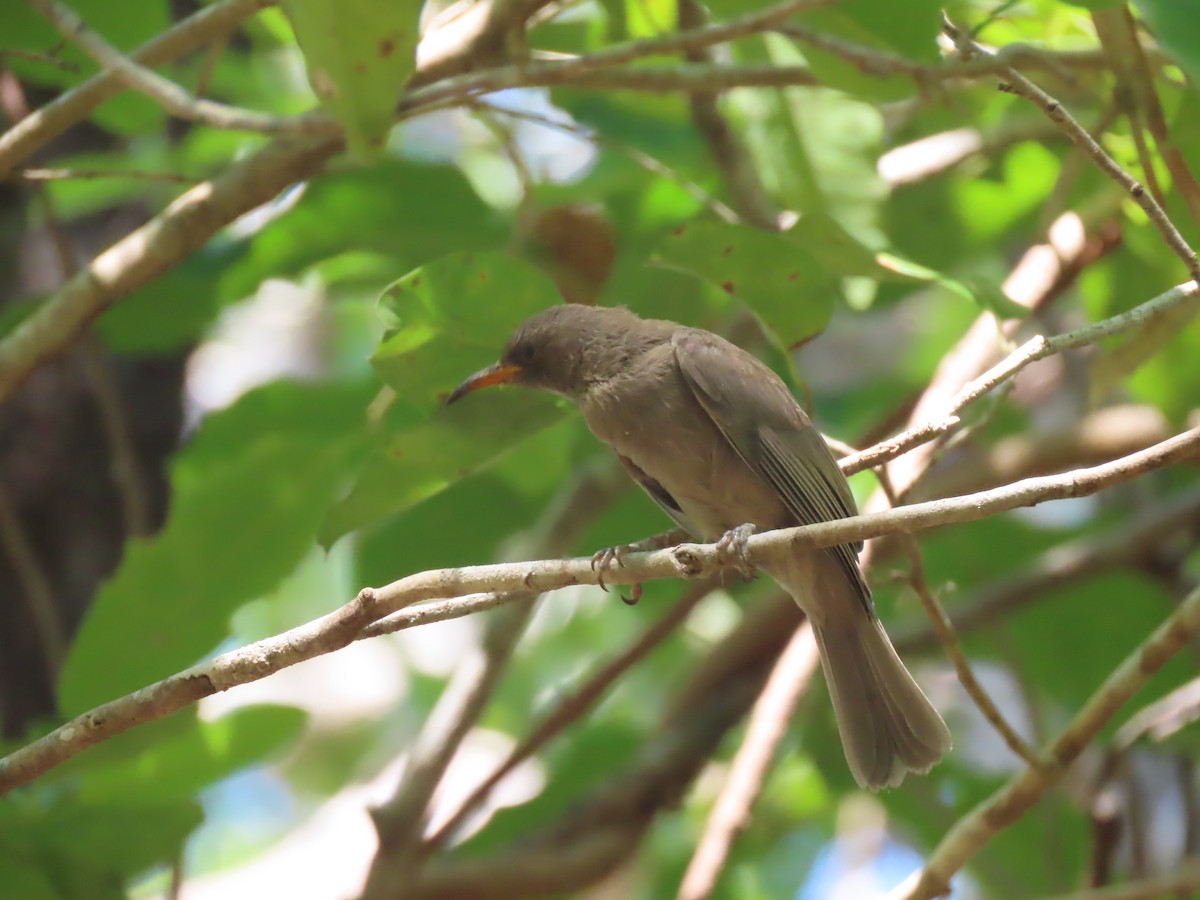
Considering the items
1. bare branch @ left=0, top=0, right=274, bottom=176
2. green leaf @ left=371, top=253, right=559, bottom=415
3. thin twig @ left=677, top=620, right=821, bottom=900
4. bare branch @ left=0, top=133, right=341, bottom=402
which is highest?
bare branch @ left=0, top=0, right=274, bottom=176

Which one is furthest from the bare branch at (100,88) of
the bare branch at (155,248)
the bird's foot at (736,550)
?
the bird's foot at (736,550)

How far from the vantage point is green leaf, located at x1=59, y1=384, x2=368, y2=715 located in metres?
2.95

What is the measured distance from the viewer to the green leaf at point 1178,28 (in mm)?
2289

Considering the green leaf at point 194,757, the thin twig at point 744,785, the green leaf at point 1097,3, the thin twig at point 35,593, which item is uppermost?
the green leaf at point 1097,3

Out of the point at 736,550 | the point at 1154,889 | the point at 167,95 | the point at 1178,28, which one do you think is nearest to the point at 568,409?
the point at 736,550

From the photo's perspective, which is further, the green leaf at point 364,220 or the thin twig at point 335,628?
the green leaf at point 364,220

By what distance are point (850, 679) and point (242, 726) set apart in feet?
5.11

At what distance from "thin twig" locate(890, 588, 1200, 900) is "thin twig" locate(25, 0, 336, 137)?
2112 mm

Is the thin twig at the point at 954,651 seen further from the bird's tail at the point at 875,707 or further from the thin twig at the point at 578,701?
the thin twig at the point at 578,701

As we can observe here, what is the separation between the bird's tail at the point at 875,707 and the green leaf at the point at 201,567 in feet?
4.55

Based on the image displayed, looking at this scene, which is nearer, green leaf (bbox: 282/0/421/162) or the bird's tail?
green leaf (bbox: 282/0/421/162)

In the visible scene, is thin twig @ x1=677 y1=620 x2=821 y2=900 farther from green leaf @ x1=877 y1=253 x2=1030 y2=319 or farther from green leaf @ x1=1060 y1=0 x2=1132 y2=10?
green leaf @ x1=1060 y1=0 x2=1132 y2=10

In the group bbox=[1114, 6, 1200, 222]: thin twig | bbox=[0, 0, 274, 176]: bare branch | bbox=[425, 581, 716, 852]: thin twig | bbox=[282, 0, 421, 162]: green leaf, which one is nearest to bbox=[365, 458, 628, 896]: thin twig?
bbox=[425, 581, 716, 852]: thin twig

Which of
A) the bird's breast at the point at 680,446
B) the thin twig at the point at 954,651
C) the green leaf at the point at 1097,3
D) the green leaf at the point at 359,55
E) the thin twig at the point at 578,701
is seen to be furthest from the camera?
the thin twig at the point at 578,701
